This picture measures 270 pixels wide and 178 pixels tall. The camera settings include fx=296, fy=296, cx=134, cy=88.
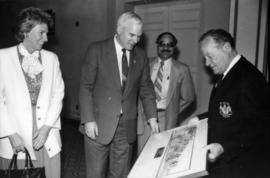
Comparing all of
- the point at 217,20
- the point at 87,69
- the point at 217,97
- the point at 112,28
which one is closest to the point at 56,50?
the point at 112,28

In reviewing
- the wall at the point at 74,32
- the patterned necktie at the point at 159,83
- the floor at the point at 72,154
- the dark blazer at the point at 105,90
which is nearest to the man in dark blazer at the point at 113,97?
the dark blazer at the point at 105,90

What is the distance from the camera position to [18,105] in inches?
75.6

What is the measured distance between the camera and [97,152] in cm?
243

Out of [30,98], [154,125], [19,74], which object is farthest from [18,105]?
[154,125]

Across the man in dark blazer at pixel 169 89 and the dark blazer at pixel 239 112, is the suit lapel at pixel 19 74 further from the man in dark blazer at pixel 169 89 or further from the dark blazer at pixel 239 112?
the man in dark blazer at pixel 169 89

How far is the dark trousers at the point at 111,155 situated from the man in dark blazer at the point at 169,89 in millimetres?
979

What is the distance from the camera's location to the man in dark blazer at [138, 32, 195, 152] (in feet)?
11.5

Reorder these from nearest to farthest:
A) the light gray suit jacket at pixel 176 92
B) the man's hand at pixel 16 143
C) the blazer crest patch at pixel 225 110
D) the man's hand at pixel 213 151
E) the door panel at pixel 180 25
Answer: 1. the man's hand at pixel 213 151
2. the blazer crest patch at pixel 225 110
3. the man's hand at pixel 16 143
4. the light gray suit jacket at pixel 176 92
5. the door panel at pixel 180 25

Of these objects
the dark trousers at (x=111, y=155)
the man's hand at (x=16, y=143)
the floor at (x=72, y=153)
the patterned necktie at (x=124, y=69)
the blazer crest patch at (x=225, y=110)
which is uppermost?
the patterned necktie at (x=124, y=69)

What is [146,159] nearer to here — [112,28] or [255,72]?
[255,72]

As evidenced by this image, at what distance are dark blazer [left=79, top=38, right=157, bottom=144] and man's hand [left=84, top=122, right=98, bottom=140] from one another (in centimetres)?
3

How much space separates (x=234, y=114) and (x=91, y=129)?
110 cm

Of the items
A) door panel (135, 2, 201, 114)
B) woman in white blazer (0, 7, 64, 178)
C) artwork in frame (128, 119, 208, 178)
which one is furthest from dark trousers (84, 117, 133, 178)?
door panel (135, 2, 201, 114)

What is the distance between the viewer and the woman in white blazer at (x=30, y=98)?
192 centimetres
